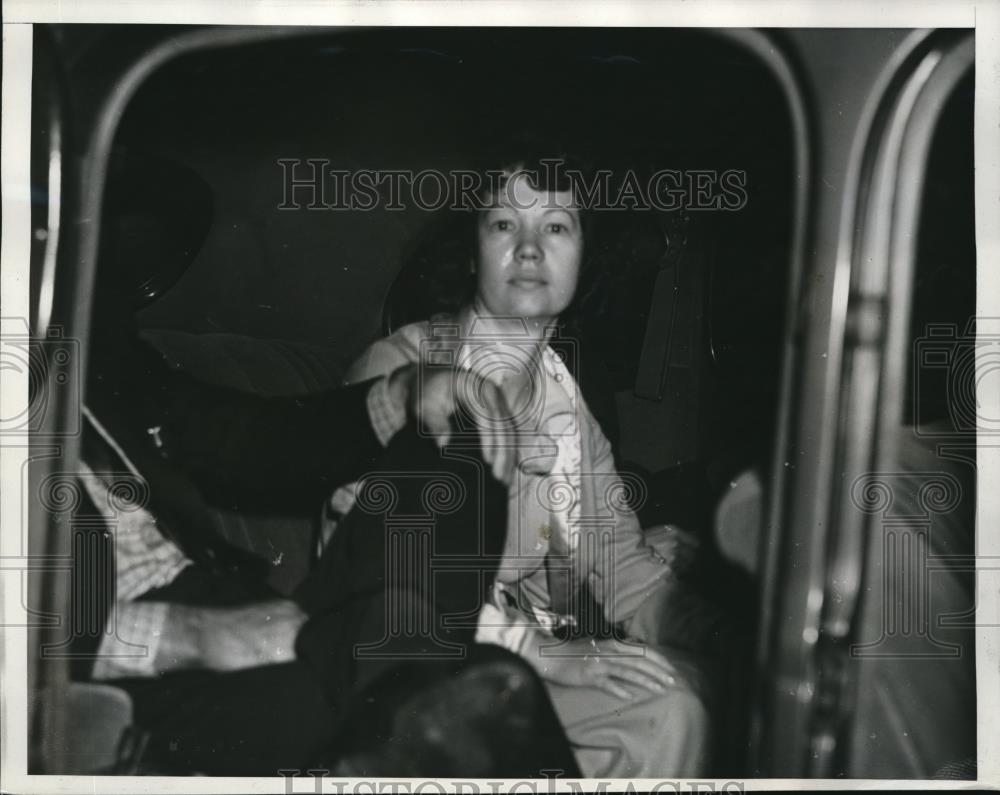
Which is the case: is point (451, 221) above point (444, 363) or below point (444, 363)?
above

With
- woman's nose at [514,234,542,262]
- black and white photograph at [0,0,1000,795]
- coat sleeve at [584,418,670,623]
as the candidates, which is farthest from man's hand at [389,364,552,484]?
woman's nose at [514,234,542,262]

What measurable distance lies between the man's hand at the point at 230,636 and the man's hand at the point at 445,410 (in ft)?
1.39

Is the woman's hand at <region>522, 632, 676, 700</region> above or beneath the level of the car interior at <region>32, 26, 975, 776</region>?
beneath

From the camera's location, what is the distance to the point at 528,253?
1701 mm

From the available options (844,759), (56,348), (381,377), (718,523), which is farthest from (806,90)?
(56,348)

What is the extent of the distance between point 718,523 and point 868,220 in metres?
0.63

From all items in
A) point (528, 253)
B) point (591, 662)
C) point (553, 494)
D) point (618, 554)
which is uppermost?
point (528, 253)

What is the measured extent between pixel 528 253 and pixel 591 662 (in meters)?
0.77

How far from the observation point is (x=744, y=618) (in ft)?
5.60

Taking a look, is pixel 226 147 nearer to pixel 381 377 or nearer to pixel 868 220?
pixel 381 377

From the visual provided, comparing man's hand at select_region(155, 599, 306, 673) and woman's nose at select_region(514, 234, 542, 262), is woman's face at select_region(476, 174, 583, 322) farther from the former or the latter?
man's hand at select_region(155, 599, 306, 673)

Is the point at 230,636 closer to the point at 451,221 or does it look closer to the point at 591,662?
the point at 591,662

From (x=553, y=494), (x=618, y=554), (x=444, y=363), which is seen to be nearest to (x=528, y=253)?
(x=444, y=363)

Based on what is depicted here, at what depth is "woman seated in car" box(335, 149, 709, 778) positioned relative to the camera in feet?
5.57
